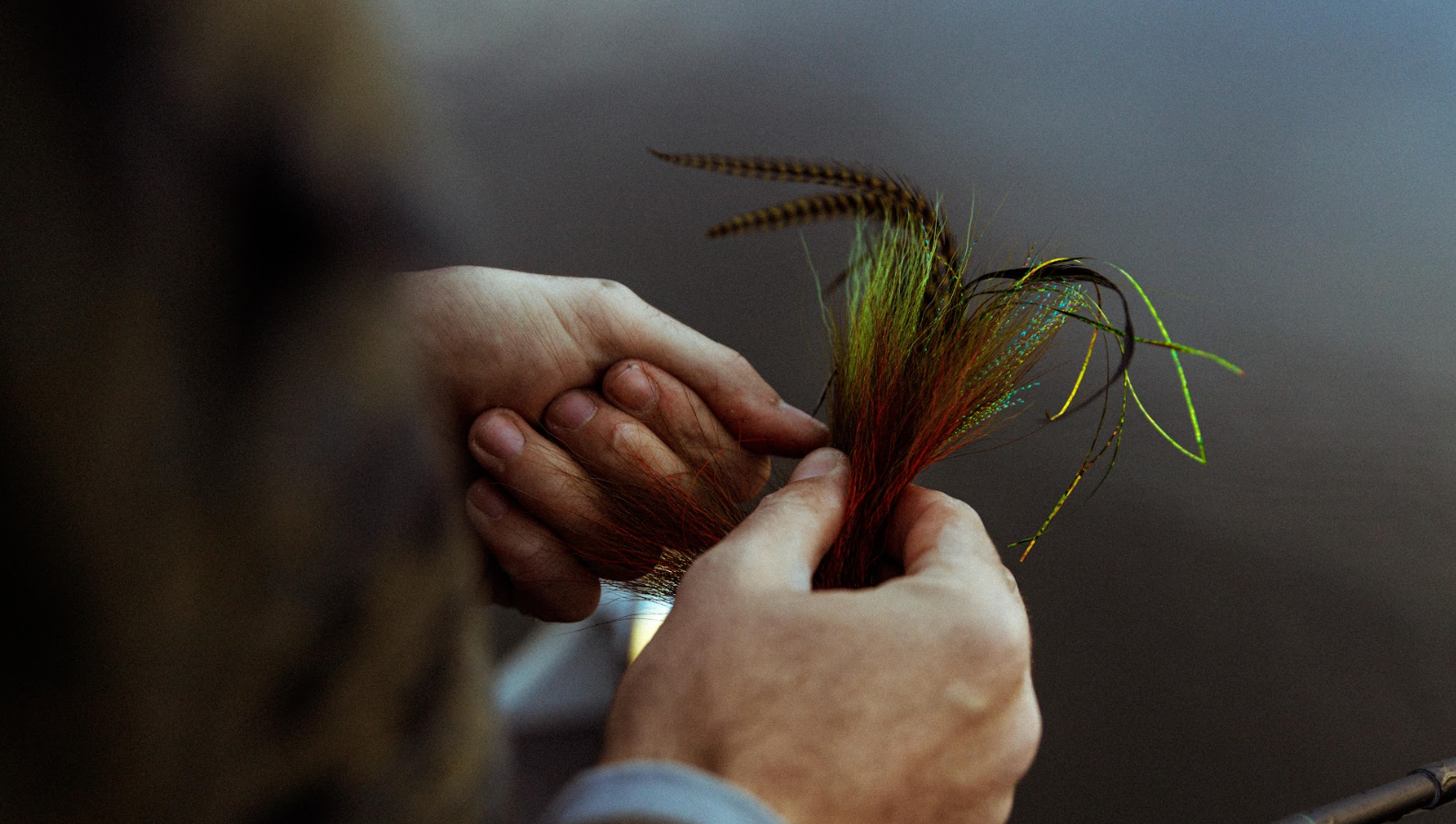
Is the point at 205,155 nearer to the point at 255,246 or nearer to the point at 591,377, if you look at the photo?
the point at 255,246

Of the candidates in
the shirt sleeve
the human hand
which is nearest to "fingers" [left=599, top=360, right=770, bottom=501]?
the human hand

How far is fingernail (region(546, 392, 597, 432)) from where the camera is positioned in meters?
→ 0.80

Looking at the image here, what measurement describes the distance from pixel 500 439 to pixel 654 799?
1.82ft

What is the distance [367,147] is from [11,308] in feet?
0.34

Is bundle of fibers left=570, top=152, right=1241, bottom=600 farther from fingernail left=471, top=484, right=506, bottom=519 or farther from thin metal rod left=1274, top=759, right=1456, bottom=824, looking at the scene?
thin metal rod left=1274, top=759, right=1456, bottom=824

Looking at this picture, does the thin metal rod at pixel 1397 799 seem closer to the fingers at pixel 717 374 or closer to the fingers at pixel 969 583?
the fingers at pixel 969 583

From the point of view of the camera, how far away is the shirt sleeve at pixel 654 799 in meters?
0.28

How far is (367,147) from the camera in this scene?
0.24 metres

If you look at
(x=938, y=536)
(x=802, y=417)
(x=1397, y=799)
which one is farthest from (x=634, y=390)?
(x=1397, y=799)

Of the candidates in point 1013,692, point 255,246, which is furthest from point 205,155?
point 1013,692

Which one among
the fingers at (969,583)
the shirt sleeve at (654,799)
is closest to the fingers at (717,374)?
the fingers at (969,583)

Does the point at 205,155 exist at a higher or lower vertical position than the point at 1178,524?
higher

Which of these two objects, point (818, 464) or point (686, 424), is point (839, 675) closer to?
point (818, 464)

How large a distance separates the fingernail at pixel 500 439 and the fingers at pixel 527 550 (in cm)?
6
